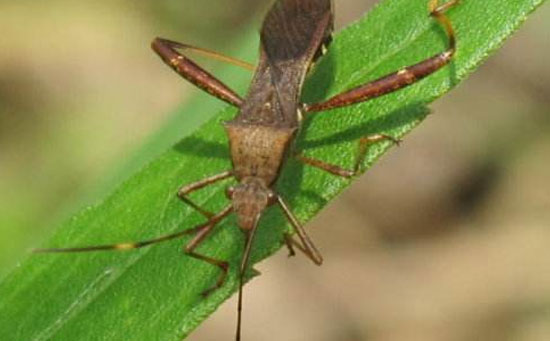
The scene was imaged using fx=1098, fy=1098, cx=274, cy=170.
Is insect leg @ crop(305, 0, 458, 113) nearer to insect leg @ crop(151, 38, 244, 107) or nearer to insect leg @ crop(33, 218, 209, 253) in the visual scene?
insect leg @ crop(151, 38, 244, 107)

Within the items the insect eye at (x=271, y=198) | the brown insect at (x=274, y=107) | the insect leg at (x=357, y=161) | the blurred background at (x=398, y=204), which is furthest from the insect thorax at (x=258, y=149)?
the blurred background at (x=398, y=204)

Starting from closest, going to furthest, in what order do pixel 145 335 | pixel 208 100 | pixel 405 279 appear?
pixel 145 335 < pixel 208 100 < pixel 405 279

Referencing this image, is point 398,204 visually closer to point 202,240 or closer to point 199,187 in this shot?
point 199,187

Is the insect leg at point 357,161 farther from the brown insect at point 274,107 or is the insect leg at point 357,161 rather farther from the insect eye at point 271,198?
the insect eye at point 271,198

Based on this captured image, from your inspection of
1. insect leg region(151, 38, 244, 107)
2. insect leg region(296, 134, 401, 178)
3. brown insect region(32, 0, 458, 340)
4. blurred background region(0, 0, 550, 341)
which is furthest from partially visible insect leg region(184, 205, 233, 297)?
blurred background region(0, 0, 550, 341)

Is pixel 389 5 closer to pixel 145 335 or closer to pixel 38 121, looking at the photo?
pixel 145 335

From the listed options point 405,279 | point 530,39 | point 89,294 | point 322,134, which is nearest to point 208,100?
point 322,134
